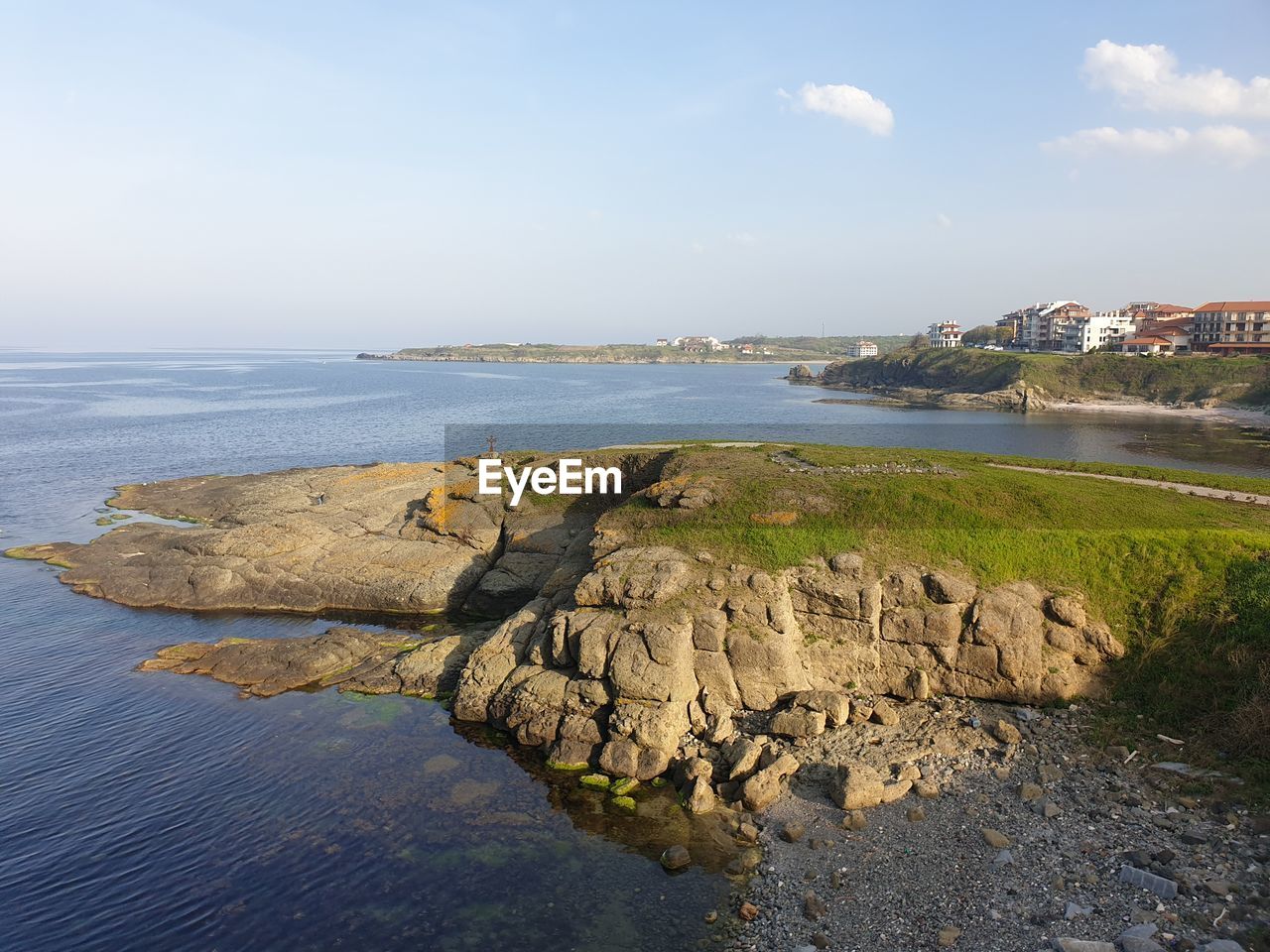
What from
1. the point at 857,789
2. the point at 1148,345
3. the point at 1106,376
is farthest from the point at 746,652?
the point at 1148,345

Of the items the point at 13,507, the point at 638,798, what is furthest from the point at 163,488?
the point at 638,798

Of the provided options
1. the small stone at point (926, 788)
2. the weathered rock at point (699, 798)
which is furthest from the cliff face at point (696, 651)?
the small stone at point (926, 788)

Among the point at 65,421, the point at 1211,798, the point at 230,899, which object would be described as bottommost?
the point at 230,899

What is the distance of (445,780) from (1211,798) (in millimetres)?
21637

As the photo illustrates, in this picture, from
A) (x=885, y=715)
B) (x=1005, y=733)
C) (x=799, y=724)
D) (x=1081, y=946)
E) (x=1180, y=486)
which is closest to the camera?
(x=1081, y=946)

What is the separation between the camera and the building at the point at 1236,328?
13850 centimetres

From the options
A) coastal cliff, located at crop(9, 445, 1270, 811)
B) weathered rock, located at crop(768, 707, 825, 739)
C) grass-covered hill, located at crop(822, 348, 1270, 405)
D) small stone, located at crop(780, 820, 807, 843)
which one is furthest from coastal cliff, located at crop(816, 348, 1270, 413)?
small stone, located at crop(780, 820, 807, 843)

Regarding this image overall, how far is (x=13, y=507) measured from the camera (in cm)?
5994

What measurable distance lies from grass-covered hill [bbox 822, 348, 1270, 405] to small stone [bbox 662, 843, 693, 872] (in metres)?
135

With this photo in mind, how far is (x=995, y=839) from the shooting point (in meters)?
18.7

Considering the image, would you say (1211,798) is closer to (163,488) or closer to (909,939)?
(909,939)

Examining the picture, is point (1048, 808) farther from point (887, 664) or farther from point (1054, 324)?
point (1054, 324)

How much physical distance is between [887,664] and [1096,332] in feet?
579

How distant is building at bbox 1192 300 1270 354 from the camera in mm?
138500
